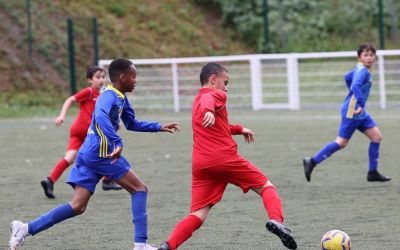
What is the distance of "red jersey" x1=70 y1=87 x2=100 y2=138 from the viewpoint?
440 inches

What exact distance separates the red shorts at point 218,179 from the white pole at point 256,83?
1777 centimetres

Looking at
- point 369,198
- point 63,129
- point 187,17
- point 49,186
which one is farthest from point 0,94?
point 369,198

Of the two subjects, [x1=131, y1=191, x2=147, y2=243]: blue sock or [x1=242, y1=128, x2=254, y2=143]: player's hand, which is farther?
[x1=242, y1=128, x2=254, y2=143]: player's hand

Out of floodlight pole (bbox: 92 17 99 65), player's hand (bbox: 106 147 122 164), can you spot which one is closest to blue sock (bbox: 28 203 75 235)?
player's hand (bbox: 106 147 122 164)

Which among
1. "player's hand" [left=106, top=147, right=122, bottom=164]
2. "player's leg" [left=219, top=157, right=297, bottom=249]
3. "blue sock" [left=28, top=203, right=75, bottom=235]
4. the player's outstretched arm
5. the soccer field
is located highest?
the player's outstretched arm

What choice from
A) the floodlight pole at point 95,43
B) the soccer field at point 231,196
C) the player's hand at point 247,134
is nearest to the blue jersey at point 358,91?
the soccer field at point 231,196

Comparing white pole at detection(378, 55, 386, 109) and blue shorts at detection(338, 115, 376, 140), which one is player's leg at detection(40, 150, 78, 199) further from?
white pole at detection(378, 55, 386, 109)

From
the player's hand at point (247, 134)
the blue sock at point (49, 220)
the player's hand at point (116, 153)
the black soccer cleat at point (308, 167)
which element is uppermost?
the player's hand at point (247, 134)

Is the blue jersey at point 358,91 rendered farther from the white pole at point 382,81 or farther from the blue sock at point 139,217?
the white pole at point 382,81

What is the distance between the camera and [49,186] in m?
11.0

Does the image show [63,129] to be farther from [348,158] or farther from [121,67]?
[121,67]

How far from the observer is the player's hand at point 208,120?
22.5ft

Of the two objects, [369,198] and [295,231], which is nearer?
[295,231]

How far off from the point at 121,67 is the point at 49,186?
3709 millimetres
